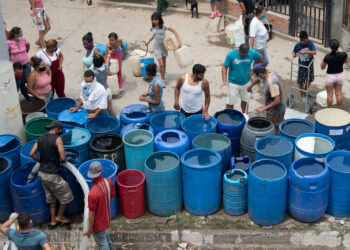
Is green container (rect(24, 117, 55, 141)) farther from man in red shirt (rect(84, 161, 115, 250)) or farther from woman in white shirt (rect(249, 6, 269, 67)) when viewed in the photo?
woman in white shirt (rect(249, 6, 269, 67))

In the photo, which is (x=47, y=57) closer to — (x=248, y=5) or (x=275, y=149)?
(x=275, y=149)

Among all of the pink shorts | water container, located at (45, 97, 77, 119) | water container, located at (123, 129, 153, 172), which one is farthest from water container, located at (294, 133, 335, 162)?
water container, located at (45, 97, 77, 119)

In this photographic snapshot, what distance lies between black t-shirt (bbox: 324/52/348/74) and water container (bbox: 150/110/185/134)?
2884 millimetres

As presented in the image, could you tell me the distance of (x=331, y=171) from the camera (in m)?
6.39

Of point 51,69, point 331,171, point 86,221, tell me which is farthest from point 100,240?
point 51,69

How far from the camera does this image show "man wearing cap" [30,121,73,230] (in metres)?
6.26

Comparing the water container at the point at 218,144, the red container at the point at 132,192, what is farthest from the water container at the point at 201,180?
the red container at the point at 132,192

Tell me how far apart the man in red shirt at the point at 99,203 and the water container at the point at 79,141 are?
3.88ft

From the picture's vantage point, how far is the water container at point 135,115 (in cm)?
768

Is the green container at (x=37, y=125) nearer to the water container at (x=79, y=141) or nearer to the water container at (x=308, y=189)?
the water container at (x=79, y=141)

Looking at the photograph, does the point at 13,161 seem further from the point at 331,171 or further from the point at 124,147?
the point at 331,171

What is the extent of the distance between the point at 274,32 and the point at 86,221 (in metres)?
8.41

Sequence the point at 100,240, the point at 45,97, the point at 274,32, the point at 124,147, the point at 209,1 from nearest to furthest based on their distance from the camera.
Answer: the point at 100,240, the point at 124,147, the point at 45,97, the point at 274,32, the point at 209,1

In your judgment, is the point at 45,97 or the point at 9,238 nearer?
the point at 9,238
